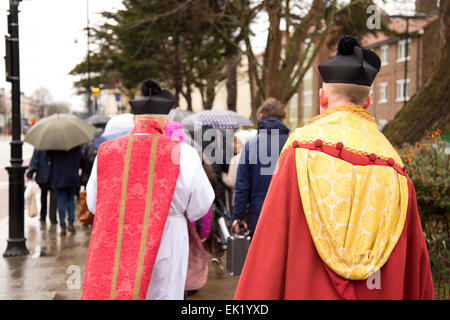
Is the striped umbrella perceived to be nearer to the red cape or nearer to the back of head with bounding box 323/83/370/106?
the back of head with bounding box 323/83/370/106

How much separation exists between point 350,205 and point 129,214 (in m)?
1.81

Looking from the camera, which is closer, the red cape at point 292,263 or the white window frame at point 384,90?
the red cape at point 292,263

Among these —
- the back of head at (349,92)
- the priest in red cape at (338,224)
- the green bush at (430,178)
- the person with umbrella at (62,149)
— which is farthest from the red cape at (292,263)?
the person with umbrella at (62,149)

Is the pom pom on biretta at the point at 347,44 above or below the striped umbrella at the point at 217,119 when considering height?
above

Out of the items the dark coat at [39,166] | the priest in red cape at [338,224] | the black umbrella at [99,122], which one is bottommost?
the dark coat at [39,166]

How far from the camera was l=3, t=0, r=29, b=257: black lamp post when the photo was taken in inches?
304

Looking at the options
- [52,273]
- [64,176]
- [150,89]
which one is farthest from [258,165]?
[64,176]

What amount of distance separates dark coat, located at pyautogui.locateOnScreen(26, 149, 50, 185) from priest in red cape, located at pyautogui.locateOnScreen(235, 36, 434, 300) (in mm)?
8080

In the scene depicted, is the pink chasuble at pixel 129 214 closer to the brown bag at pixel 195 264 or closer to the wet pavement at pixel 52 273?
the brown bag at pixel 195 264

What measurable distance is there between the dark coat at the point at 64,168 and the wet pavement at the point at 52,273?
934 millimetres

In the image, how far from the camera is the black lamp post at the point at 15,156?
7.72 metres

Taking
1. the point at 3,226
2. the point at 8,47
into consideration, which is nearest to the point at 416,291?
the point at 8,47

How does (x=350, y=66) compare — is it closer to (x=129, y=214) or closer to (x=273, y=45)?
(x=129, y=214)

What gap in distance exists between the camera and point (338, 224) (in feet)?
6.70
